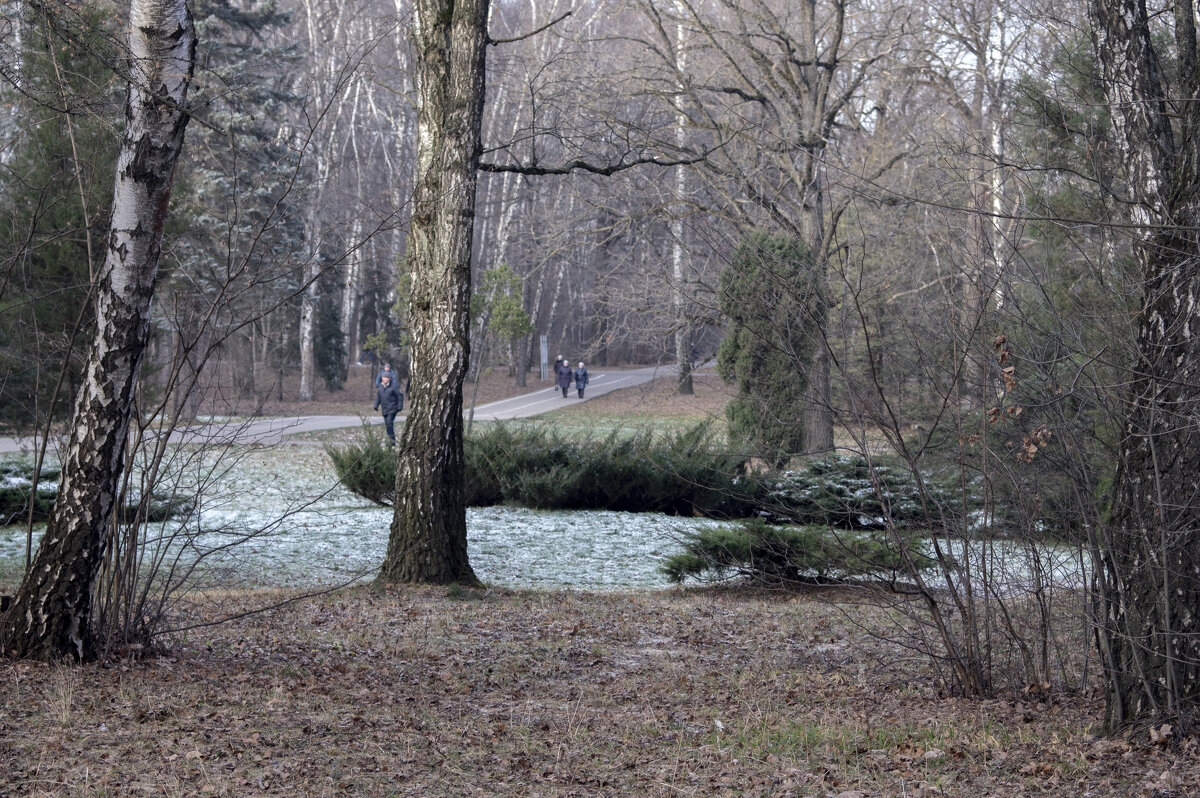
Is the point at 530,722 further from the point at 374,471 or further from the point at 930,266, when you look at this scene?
the point at 930,266

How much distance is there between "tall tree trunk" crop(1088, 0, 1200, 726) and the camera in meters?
4.22

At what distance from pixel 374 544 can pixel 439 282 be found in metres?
4.37

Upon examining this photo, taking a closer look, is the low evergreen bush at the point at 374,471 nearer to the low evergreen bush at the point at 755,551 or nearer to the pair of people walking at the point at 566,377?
the low evergreen bush at the point at 755,551

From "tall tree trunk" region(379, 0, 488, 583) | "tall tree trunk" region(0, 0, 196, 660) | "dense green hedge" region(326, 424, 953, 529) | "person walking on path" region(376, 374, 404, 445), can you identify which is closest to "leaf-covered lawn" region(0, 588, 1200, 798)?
"tall tree trunk" region(0, 0, 196, 660)

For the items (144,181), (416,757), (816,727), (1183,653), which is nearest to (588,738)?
(416,757)

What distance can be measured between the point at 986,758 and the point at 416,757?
242 centimetres

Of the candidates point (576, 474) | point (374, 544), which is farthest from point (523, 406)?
Result: point (374, 544)

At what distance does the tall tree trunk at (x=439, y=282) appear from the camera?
8.42 m

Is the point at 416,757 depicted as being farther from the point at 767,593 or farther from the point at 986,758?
the point at 767,593

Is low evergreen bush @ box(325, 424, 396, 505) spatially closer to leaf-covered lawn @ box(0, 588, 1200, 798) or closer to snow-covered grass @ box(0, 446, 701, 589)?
snow-covered grass @ box(0, 446, 701, 589)

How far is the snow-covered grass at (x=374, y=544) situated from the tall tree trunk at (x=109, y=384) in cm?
300

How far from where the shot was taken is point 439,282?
8.41m

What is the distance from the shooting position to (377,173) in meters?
38.7

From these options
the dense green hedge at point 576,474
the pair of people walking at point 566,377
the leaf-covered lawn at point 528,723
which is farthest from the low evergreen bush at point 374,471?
the pair of people walking at point 566,377
